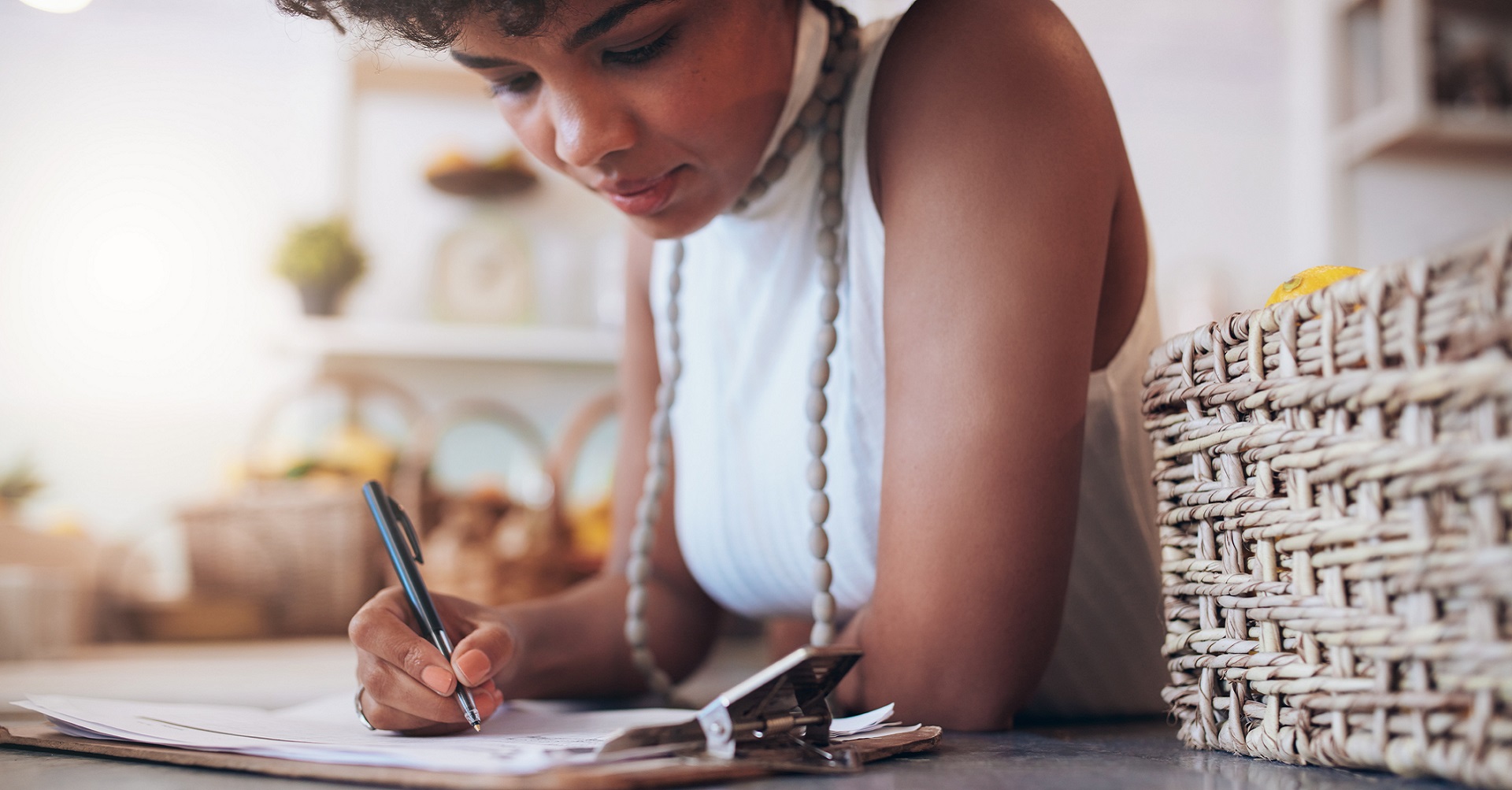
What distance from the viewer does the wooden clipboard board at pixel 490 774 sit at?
39 centimetres

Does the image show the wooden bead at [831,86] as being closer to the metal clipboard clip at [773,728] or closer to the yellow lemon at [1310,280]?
the yellow lemon at [1310,280]

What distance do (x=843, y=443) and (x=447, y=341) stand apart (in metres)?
1.56

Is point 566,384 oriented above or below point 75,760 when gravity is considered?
above

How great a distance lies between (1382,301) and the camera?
0.39 metres

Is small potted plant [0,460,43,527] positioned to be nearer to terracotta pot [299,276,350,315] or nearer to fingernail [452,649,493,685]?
terracotta pot [299,276,350,315]

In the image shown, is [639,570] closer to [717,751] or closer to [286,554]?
[717,751]

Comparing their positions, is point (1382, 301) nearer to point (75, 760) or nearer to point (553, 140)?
point (553, 140)

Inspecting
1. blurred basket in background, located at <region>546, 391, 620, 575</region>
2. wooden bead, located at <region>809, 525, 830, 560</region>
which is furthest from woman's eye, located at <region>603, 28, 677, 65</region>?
blurred basket in background, located at <region>546, 391, 620, 575</region>

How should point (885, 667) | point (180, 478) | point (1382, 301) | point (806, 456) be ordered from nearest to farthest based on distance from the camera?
point (1382, 301), point (885, 667), point (806, 456), point (180, 478)

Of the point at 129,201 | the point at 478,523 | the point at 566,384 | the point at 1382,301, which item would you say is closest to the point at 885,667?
the point at 1382,301

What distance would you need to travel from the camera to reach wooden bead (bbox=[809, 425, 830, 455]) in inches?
30.1

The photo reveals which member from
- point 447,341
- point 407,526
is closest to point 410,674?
point 407,526

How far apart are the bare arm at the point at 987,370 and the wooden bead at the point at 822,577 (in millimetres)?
54

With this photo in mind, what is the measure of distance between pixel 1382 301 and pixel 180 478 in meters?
2.31
